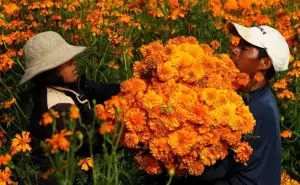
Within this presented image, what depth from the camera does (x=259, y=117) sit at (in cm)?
283

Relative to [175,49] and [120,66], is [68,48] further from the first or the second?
→ [120,66]

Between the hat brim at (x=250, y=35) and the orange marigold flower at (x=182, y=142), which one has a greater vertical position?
the hat brim at (x=250, y=35)

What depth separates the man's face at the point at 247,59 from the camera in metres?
3.03

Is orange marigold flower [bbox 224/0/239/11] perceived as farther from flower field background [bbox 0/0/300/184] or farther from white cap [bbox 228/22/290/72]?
white cap [bbox 228/22/290/72]

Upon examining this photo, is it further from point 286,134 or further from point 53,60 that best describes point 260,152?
point 286,134

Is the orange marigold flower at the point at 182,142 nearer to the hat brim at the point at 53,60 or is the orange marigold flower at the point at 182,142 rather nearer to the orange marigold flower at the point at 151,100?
the orange marigold flower at the point at 151,100

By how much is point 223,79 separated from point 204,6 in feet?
8.44

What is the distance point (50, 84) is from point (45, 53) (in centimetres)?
18

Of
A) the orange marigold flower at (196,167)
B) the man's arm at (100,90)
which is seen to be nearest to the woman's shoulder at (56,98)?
the man's arm at (100,90)

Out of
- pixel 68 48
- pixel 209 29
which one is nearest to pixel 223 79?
pixel 68 48

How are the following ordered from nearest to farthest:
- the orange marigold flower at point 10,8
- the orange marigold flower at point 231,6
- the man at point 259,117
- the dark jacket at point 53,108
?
the man at point 259,117, the dark jacket at point 53,108, the orange marigold flower at point 10,8, the orange marigold flower at point 231,6

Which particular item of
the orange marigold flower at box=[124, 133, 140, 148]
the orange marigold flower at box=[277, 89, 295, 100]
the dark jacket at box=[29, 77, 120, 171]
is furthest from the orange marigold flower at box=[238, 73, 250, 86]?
the orange marigold flower at box=[277, 89, 295, 100]

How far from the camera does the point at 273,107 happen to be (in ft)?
9.61

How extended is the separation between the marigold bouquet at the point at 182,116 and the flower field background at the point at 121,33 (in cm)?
92
